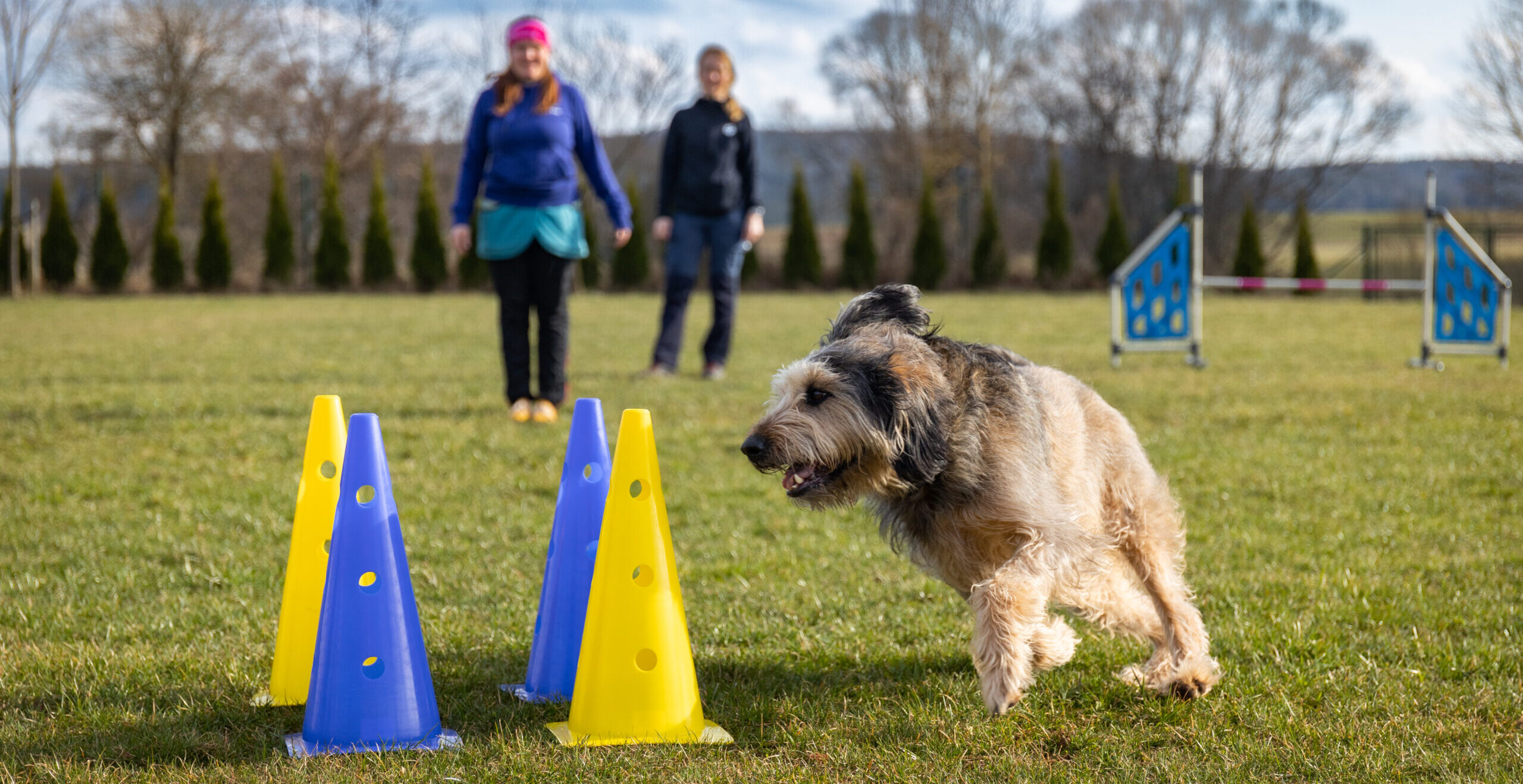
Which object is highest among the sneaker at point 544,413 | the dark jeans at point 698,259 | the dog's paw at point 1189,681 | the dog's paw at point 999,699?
the dark jeans at point 698,259

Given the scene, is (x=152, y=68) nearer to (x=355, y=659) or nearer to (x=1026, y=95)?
(x=1026, y=95)

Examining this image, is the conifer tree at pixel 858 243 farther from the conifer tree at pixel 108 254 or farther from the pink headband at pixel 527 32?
the pink headband at pixel 527 32

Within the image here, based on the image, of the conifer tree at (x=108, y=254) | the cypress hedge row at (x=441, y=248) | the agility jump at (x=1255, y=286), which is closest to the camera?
the agility jump at (x=1255, y=286)

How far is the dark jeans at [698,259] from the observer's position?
10.2m

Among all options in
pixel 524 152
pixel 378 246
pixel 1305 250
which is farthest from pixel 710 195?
pixel 1305 250

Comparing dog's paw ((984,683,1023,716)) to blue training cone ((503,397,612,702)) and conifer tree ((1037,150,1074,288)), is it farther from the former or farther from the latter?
conifer tree ((1037,150,1074,288))

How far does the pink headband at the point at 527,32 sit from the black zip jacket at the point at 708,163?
259 cm

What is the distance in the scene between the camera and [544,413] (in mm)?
7957

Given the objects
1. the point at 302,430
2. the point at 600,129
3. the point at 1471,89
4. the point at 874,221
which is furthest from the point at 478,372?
the point at 600,129

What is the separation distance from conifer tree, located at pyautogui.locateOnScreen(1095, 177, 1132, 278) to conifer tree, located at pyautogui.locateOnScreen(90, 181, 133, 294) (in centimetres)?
2482

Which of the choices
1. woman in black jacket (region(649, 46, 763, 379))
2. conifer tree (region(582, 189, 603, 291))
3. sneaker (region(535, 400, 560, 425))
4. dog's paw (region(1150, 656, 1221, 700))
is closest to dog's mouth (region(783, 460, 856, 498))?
dog's paw (region(1150, 656, 1221, 700))

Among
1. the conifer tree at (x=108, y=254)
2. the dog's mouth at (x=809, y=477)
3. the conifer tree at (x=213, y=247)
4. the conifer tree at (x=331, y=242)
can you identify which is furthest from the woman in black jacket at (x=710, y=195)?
Answer: the conifer tree at (x=108, y=254)

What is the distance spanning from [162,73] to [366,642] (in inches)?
1535

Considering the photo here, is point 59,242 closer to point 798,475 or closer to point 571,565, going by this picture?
point 571,565
